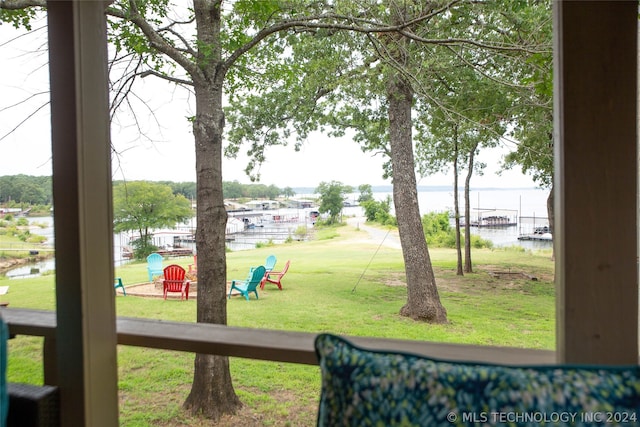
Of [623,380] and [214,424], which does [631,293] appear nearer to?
[623,380]

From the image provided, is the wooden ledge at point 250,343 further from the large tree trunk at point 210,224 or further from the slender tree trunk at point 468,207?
the slender tree trunk at point 468,207

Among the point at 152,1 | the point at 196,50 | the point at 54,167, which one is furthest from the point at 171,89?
the point at 54,167

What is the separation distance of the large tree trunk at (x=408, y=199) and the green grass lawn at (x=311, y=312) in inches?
19.6

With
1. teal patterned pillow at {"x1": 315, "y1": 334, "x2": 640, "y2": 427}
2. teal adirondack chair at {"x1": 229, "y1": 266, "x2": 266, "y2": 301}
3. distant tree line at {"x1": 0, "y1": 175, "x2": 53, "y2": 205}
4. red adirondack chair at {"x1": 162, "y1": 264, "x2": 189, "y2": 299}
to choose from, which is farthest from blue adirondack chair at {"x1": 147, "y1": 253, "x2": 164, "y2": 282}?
teal patterned pillow at {"x1": 315, "y1": 334, "x2": 640, "y2": 427}

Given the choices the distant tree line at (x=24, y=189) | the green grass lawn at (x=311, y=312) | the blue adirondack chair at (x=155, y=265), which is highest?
the distant tree line at (x=24, y=189)

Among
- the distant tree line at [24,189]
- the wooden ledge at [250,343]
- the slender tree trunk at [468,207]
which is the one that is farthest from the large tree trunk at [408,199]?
the wooden ledge at [250,343]

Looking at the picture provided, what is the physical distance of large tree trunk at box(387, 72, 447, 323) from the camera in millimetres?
6262

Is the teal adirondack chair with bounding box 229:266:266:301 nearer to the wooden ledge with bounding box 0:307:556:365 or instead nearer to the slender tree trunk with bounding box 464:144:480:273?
the slender tree trunk with bounding box 464:144:480:273

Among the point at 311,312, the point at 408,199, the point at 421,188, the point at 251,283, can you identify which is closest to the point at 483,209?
the point at 421,188

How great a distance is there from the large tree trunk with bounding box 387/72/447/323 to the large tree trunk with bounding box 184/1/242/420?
2.66 meters

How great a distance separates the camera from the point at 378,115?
24.3ft

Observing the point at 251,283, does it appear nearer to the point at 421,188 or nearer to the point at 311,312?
the point at 311,312

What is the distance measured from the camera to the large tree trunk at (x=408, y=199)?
20.5ft

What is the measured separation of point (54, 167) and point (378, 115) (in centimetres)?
684
